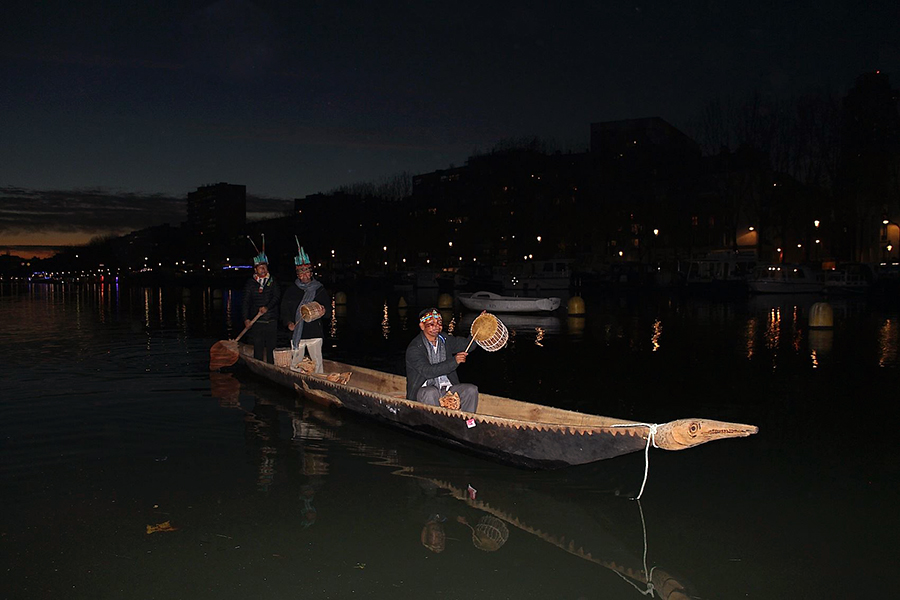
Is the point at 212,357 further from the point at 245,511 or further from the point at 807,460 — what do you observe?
the point at 807,460

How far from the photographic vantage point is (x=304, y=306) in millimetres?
11750

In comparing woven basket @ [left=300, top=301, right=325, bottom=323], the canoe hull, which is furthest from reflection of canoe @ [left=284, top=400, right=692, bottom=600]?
woven basket @ [left=300, top=301, right=325, bottom=323]

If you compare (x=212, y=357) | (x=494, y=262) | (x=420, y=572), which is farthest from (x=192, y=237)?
(x=420, y=572)

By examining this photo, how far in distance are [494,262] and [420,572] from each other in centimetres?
8499

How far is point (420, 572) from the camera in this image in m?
5.50

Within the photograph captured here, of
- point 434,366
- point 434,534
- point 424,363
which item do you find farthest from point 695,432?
point 424,363

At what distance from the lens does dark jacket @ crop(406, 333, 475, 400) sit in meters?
8.37

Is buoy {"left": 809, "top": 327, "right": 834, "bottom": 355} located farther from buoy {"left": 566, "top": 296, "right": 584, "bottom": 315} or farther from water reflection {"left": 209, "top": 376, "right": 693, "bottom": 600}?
water reflection {"left": 209, "top": 376, "right": 693, "bottom": 600}

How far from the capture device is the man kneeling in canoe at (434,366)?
331 inches

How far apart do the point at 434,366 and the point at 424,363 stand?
17 cm

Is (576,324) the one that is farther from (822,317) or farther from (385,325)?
(822,317)

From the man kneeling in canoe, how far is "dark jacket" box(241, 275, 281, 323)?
16.5 feet

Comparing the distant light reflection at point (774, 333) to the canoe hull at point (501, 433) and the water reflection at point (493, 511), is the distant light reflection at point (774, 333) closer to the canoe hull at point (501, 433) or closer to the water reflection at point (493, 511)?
the canoe hull at point (501, 433)

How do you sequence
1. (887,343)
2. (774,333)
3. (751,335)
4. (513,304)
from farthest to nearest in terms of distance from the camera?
(513,304), (774,333), (751,335), (887,343)
